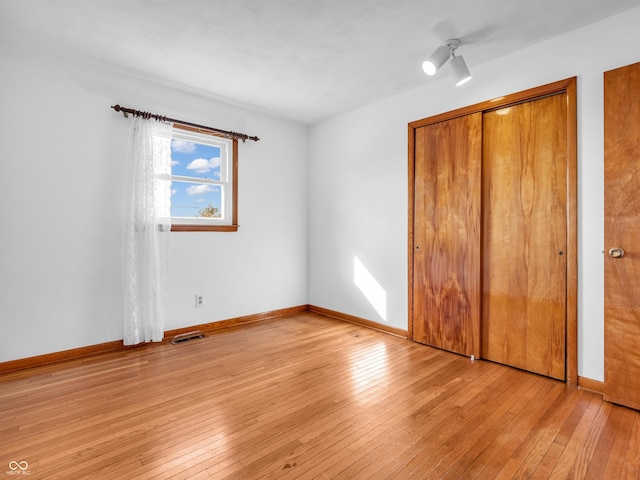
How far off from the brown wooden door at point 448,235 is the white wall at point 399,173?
0.61 feet

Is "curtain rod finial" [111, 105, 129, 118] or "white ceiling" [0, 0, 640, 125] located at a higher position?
"white ceiling" [0, 0, 640, 125]

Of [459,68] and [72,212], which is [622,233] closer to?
[459,68]

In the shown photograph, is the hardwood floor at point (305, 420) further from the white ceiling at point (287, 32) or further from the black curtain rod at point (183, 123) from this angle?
the white ceiling at point (287, 32)

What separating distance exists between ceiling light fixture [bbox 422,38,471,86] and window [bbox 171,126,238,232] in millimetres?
2384

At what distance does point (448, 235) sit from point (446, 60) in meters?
1.50

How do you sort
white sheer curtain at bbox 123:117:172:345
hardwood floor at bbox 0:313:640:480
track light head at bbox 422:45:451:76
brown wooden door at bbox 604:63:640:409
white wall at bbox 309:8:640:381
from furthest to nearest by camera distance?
white sheer curtain at bbox 123:117:172:345, track light head at bbox 422:45:451:76, white wall at bbox 309:8:640:381, brown wooden door at bbox 604:63:640:409, hardwood floor at bbox 0:313:640:480

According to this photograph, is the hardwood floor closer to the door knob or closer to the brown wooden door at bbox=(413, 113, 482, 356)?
the brown wooden door at bbox=(413, 113, 482, 356)

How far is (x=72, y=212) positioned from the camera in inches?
115

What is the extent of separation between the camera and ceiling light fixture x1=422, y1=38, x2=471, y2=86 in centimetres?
247

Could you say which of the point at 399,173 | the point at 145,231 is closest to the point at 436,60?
the point at 399,173

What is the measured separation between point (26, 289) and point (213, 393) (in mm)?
1845

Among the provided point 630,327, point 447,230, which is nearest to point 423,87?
point 447,230

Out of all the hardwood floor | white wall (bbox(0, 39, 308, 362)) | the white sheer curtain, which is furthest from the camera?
the white sheer curtain

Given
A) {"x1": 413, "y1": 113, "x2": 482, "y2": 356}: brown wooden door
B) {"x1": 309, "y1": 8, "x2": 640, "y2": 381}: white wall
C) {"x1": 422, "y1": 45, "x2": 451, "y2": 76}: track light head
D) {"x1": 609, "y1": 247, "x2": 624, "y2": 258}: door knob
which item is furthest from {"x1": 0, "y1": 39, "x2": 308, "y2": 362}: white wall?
{"x1": 609, "y1": 247, "x2": 624, "y2": 258}: door knob
